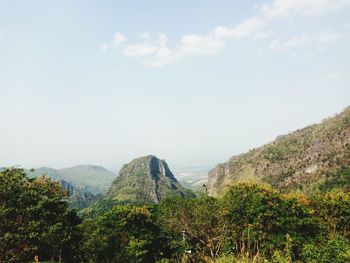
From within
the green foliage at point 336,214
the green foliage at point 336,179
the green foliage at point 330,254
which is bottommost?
the green foliage at point 336,179

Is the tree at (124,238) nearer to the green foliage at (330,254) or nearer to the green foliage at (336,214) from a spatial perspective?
the green foliage at (330,254)

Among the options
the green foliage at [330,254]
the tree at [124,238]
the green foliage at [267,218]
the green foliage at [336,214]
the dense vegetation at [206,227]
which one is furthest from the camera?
the green foliage at [336,214]

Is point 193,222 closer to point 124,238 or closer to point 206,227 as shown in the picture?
point 206,227

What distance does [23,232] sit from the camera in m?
16.1

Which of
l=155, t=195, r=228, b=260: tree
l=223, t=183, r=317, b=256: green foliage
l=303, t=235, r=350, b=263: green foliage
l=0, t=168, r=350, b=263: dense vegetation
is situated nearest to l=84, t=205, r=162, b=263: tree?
l=0, t=168, r=350, b=263: dense vegetation

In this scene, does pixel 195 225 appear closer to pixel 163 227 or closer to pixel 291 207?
pixel 163 227

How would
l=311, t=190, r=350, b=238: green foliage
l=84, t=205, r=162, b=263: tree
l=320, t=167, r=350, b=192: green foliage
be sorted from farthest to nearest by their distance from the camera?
l=320, t=167, r=350, b=192: green foliage
l=311, t=190, r=350, b=238: green foliage
l=84, t=205, r=162, b=263: tree

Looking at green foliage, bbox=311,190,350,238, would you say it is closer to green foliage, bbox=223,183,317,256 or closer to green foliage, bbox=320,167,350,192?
green foliage, bbox=223,183,317,256

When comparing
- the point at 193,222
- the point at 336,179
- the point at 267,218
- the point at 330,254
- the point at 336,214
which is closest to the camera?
the point at 330,254

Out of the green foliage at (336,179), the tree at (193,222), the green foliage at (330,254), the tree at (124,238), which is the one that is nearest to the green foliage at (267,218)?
the tree at (193,222)

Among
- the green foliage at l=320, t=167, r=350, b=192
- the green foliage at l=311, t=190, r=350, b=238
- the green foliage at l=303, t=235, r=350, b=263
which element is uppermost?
the green foliage at l=303, t=235, r=350, b=263

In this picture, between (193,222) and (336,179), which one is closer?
(193,222)

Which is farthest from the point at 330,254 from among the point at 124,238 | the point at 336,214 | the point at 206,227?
the point at 124,238

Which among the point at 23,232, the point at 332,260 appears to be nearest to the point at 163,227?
the point at 332,260
